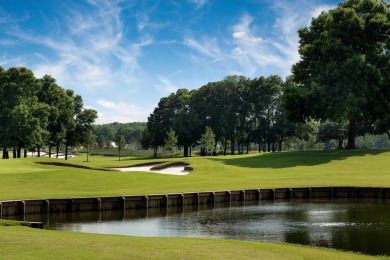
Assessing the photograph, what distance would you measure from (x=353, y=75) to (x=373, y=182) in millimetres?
30483

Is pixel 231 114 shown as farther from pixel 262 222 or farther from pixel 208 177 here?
pixel 262 222

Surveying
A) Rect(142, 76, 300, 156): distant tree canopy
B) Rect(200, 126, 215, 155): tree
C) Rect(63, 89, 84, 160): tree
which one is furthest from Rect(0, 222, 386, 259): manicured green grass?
Rect(142, 76, 300, 156): distant tree canopy

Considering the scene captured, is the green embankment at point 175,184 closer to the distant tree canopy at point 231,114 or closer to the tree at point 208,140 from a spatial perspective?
the tree at point 208,140

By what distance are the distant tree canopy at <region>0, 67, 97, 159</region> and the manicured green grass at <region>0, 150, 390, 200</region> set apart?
29.7 metres

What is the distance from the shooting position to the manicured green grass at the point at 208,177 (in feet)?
138

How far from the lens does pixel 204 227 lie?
28.6m

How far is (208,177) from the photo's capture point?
55.9m

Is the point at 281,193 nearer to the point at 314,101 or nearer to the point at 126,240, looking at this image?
the point at 126,240

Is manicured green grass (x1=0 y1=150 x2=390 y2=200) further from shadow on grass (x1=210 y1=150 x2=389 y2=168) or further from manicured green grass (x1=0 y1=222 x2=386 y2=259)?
manicured green grass (x1=0 y1=222 x2=386 y2=259)

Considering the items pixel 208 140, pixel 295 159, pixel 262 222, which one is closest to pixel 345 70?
pixel 295 159

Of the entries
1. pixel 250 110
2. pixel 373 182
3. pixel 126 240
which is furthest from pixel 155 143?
pixel 126 240

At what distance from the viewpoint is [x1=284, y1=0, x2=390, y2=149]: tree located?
243 feet

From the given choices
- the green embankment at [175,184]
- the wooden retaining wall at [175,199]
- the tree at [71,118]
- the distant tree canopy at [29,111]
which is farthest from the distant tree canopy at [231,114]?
the wooden retaining wall at [175,199]

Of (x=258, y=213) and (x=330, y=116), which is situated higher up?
(x=330, y=116)
